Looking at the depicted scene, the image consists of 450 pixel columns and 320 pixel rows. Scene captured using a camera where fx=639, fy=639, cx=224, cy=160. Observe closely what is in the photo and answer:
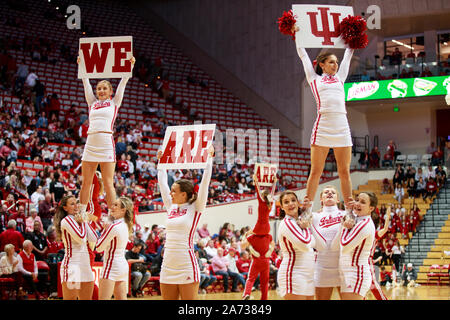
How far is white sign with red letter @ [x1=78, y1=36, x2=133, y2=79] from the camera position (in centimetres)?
635

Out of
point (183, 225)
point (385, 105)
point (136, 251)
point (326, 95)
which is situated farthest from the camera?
point (385, 105)

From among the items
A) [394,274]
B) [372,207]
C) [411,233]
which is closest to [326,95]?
[372,207]

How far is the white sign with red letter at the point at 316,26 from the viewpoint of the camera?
602 cm

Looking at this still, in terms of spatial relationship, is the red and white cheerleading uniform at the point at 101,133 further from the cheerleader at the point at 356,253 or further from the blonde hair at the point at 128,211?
the cheerleader at the point at 356,253

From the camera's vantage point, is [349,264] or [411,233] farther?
[411,233]

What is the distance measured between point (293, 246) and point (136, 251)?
562 cm

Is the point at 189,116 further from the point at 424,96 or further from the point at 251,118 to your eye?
the point at 424,96

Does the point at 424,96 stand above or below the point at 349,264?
above

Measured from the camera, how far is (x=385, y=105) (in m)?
19.7

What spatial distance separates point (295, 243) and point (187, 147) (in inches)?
55.3

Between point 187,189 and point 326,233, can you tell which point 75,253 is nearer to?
point 187,189

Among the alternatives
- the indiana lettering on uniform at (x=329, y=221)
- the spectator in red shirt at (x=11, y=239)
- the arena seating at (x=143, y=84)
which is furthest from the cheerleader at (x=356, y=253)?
the arena seating at (x=143, y=84)

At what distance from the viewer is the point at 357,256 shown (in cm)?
480
